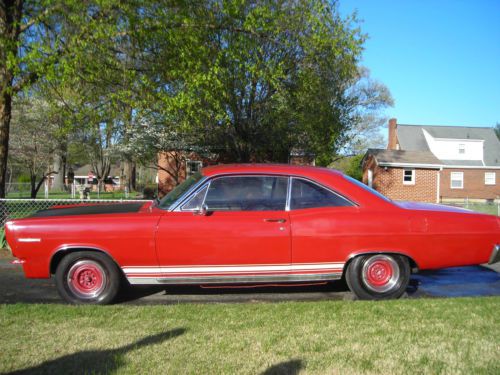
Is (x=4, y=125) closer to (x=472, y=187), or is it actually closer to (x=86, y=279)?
(x=86, y=279)

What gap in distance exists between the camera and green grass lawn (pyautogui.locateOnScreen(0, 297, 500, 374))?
117 inches

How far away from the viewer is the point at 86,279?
476cm

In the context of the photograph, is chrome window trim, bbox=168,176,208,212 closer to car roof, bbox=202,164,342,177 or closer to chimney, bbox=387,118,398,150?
car roof, bbox=202,164,342,177

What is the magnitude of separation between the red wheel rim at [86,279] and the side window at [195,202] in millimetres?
1180

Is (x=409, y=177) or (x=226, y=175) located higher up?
(x=409, y=177)

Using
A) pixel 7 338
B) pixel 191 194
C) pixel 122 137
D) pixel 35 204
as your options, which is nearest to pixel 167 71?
pixel 35 204

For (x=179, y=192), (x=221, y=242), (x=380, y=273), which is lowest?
(x=380, y=273)

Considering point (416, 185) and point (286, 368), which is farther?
point (416, 185)

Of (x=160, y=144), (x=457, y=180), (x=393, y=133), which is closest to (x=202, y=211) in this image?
(x=160, y=144)

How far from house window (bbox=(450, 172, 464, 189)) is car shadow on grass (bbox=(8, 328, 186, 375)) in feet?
115

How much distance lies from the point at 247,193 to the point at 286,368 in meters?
2.26

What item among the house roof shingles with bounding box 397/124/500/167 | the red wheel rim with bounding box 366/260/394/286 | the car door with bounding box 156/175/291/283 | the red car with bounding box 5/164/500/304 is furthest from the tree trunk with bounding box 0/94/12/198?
the house roof shingles with bounding box 397/124/500/167

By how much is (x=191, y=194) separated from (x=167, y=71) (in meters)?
6.02

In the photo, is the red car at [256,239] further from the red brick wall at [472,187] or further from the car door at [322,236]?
the red brick wall at [472,187]
